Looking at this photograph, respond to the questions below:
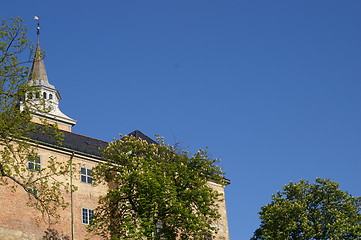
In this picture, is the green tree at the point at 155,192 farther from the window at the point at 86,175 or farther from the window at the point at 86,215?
the window at the point at 86,175

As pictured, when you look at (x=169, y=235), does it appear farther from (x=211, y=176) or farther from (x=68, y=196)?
(x=68, y=196)

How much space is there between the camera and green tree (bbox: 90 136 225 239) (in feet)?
118

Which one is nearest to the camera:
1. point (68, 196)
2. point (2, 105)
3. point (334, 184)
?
point (2, 105)

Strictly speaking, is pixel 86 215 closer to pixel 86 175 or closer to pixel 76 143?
pixel 86 175

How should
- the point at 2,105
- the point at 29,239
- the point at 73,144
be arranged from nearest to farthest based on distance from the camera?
the point at 2,105 < the point at 29,239 < the point at 73,144

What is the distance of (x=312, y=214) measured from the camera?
4762 centimetres

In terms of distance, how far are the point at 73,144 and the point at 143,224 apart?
12884 mm

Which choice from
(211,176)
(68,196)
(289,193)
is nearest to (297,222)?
(289,193)

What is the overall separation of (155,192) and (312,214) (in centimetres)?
1738

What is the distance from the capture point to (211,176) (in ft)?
131

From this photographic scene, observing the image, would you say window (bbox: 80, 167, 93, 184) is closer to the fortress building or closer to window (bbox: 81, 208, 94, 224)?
the fortress building

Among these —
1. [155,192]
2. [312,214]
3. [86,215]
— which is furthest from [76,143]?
[312,214]

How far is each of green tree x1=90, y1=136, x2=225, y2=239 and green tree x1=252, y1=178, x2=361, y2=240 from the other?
9.39m

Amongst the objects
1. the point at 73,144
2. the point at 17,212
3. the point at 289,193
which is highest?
the point at 73,144
